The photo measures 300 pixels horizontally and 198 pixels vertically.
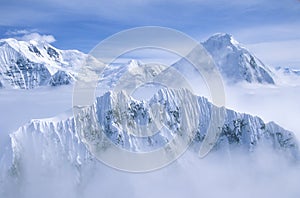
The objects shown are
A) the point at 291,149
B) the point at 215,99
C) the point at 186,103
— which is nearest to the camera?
the point at 215,99

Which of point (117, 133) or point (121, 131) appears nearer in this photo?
point (117, 133)

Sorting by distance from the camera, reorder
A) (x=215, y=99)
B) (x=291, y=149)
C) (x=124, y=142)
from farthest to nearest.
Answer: (x=291, y=149)
(x=124, y=142)
(x=215, y=99)

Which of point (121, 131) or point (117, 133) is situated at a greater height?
point (121, 131)

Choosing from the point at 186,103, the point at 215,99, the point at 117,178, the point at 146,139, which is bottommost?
the point at 215,99

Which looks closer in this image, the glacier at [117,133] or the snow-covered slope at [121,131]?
the snow-covered slope at [121,131]

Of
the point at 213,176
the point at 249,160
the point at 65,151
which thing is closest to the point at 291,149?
the point at 249,160

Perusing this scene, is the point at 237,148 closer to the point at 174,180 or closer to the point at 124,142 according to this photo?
the point at 174,180

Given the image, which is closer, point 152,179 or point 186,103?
point 186,103

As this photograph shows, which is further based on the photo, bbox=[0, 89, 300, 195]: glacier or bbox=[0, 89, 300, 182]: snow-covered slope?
bbox=[0, 89, 300, 195]: glacier
